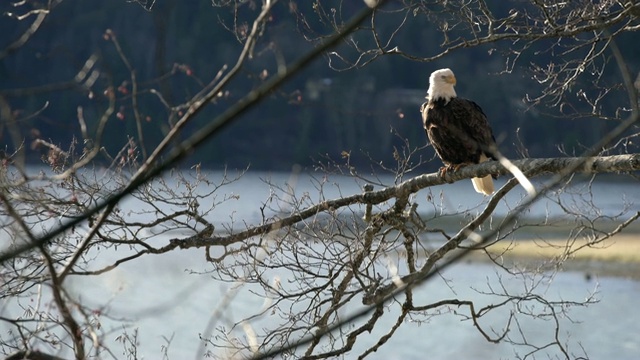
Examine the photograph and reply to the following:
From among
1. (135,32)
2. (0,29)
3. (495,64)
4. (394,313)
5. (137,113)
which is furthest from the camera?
(495,64)

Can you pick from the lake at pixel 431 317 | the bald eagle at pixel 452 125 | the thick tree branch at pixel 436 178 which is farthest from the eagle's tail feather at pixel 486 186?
the lake at pixel 431 317

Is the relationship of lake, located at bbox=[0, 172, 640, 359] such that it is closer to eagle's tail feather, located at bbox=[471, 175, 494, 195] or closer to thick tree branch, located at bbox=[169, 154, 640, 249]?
eagle's tail feather, located at bbox=[471, 175, 494, 195]

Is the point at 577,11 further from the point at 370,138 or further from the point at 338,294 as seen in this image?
the point at 370,138

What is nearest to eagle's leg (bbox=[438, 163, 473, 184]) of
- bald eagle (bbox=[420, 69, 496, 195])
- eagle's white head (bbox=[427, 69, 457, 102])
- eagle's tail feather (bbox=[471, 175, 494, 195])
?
bald eagle (bbox=[420, 69, 496, 195])

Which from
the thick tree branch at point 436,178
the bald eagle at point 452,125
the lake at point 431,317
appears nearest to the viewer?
the thick tree branch at point 436,178

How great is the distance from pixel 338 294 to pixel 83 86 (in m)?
3.37

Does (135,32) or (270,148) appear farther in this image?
(270,148)

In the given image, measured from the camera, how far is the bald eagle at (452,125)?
6.02 meters

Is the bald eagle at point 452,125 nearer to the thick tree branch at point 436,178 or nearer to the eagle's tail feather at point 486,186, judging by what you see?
the eagle's tail feather at point 486,186

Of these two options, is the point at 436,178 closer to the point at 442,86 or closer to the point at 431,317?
the point at 442,86

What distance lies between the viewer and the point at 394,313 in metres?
14.5

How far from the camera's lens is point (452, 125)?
6.23 metres

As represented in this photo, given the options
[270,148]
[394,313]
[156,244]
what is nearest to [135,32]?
[156,244]

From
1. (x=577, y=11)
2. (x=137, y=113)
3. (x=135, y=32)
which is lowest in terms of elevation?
(x=137, y=113)
